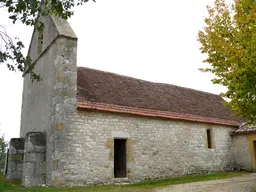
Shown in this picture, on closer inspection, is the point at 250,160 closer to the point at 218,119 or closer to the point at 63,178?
the point at 218,119

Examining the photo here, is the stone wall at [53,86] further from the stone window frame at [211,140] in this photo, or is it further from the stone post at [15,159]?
the stone window frame at [211,140]

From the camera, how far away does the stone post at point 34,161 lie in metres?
10.9

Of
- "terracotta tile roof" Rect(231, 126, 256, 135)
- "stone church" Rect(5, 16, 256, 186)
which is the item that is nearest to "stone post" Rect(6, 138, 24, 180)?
"stone church" Rect(5, 16, 256, 186)

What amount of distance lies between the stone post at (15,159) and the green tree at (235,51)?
9.19 metres

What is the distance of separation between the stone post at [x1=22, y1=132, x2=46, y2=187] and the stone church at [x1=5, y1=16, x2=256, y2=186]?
4cm

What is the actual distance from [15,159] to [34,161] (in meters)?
2.49

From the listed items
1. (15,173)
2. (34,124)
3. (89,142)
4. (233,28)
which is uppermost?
(233,28)

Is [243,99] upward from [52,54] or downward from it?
downward

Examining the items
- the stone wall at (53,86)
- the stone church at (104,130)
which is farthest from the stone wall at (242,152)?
the stone wall at (53,86)

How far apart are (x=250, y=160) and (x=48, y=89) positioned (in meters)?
12.3

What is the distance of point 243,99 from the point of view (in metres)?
8.79

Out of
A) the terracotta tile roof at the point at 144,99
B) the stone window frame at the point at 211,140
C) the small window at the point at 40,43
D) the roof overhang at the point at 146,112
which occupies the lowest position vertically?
the stone window frame at the point at 211,140

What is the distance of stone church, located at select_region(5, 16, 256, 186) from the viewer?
1097cm

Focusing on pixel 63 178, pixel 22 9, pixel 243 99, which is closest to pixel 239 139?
pixel 243 99
